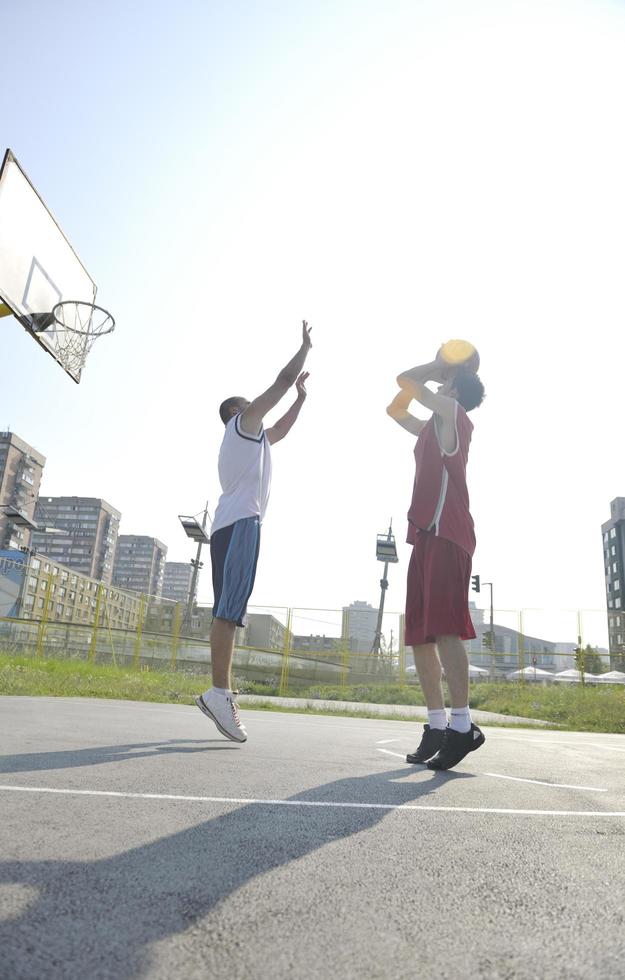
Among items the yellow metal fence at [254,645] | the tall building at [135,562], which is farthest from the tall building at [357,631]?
the tall building at [135,562]

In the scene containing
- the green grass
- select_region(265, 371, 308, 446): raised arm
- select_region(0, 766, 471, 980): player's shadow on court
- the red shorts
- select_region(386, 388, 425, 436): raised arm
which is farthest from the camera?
the green grass

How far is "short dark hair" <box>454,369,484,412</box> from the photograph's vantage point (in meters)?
3.56

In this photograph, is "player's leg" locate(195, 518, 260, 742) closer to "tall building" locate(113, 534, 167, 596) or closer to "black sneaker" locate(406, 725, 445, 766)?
"black sneaker" locate(406, 725, 445, 766)

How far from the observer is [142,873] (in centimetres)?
105

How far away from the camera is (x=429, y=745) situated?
2.88m

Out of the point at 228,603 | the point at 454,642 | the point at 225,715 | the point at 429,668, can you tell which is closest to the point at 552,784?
the point at 454,642

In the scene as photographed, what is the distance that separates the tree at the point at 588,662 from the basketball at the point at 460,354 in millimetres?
18469

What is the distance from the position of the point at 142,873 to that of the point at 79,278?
1030 cm

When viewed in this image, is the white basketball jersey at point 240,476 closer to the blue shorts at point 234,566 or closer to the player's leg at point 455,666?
the blue shorts at point 234,566

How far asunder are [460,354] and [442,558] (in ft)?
4.00

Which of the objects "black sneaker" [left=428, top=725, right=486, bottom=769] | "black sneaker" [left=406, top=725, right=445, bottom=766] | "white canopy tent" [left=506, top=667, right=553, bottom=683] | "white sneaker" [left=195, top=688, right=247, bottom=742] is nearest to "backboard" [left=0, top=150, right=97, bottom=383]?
"white sneaker" [left=195, top=688, right=247, bottom=742]

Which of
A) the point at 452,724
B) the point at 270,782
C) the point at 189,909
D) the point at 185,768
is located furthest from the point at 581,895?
the point at 452,724

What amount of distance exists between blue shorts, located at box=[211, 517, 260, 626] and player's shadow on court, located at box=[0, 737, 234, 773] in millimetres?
651

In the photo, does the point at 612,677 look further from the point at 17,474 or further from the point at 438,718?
the point at 17,474
